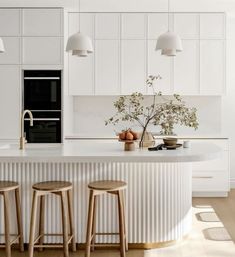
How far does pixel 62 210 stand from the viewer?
379 cm

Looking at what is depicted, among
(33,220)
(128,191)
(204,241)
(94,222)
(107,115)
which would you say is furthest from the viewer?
(107,115)

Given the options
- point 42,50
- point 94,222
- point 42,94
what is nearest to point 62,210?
point 94,222

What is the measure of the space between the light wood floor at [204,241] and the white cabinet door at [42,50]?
2.79 meters

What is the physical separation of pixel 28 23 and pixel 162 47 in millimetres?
2758

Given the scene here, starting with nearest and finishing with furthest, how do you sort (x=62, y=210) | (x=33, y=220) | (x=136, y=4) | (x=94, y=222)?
(x=33, y=220) → (x=62, y=210) → (x=94, y=222) → (x=136, y=4)

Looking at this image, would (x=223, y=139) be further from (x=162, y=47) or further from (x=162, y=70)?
(x=162, y=47)

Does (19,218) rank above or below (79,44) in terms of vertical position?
below

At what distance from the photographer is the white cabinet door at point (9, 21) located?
6.26 m

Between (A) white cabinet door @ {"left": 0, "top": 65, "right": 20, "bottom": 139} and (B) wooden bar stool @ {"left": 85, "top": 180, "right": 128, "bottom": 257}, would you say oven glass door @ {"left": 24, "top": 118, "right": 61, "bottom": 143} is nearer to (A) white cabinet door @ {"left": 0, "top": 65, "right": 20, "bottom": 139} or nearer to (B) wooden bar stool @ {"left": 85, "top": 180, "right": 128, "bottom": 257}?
(A) white cabinet door @ {"left": 0, "top": 65, "right": 20, "bottom": 139}

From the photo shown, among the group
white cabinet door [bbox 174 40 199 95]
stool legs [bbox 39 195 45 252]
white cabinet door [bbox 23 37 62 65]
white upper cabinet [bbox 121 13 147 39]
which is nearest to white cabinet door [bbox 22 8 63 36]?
white cabinet door [bbox 23 37 62 65]

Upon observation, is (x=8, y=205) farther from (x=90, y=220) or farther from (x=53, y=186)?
(x=90, y=220)

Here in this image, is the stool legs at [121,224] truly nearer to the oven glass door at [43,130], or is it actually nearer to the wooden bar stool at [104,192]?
the wooden bar stool at [104,192]

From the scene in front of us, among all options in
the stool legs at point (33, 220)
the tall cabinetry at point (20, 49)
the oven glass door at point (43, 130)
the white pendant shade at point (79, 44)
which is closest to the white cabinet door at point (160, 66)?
the tall cabinetry at point (20, 49)

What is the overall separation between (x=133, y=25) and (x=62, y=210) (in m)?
3.63
